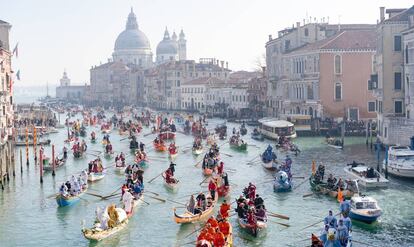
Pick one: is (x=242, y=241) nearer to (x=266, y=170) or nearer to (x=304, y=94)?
(x=266, y=170)

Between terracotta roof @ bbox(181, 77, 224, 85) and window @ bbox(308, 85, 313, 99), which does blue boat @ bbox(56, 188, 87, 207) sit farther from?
terracotta roof @ bbox(181, 77, 224, 85)

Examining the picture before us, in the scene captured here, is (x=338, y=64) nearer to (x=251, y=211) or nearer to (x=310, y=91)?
(x=310, y=91)

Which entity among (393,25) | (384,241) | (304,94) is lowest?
(384,241)

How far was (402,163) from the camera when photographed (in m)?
36.3

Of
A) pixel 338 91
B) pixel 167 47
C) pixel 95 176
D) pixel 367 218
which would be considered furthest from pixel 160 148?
pixel 167 47

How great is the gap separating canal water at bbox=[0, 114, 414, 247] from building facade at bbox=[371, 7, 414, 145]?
10.9 ft

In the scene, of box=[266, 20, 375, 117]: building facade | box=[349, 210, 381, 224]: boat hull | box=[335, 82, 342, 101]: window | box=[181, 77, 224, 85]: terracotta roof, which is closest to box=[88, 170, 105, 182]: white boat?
box=[349, 210, 381, 224]: boat hull

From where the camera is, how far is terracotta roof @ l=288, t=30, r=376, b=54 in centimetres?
6700

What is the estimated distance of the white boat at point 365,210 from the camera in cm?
2702

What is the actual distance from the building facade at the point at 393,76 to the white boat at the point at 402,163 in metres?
10.3

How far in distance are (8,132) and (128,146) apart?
400 inches

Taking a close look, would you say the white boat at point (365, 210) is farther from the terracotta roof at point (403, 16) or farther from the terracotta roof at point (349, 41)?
the terracotta roof at point (349, 41)

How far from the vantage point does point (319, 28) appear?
75.3 m

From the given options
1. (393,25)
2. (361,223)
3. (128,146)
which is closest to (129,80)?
(128,146)
